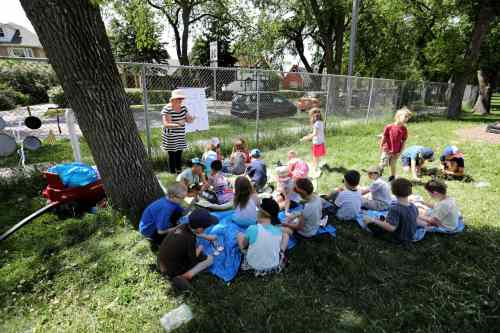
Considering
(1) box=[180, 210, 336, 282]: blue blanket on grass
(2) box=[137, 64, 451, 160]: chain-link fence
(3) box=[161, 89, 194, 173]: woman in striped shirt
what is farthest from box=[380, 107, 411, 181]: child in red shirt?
(3) box=[161, 89, 194, 173]: woman in striped shirt

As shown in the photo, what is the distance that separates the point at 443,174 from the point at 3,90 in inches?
365

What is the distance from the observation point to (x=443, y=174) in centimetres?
603

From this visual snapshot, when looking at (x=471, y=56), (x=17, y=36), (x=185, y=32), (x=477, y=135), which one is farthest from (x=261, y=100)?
(x=17, y=36)

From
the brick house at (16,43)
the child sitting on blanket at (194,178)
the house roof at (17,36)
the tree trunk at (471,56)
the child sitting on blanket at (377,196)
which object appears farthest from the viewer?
the house roof at (17,36)

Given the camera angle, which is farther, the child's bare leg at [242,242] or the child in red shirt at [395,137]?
the child in red shirt at [395,137]

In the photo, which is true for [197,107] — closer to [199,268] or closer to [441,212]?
[199,268]

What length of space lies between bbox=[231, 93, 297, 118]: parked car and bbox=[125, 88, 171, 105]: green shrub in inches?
88.1

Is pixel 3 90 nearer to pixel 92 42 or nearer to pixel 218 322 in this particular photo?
pixel 92 42

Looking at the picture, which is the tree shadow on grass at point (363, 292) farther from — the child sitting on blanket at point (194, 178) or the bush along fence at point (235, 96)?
the bush along fence at point (235, 96)

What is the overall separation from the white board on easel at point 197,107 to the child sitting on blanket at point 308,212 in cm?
387

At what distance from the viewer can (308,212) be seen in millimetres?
3432

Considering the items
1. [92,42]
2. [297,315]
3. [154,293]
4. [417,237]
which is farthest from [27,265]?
[417,237]

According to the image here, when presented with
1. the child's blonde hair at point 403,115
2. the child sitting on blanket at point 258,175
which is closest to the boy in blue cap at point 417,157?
the child's blonde hair at point 403,115

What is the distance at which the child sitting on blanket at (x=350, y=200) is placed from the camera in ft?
13.0
